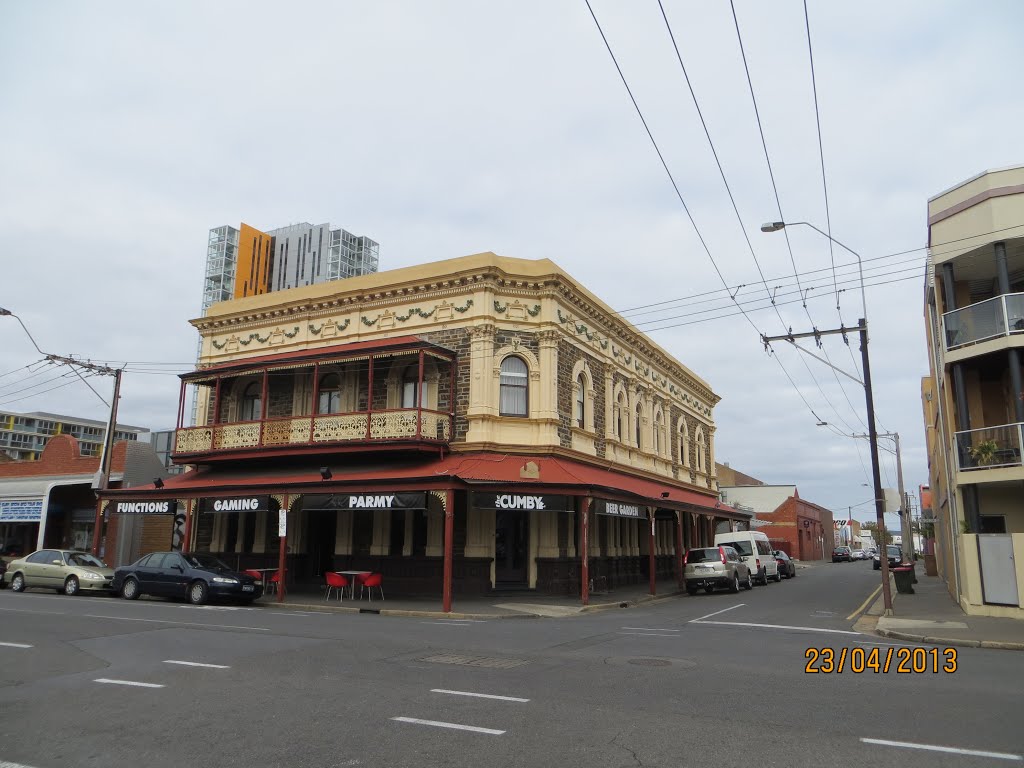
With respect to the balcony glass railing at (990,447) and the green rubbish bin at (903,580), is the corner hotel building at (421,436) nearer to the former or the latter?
the green rubbish bin at (903,580)

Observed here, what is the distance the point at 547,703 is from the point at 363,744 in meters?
2.28

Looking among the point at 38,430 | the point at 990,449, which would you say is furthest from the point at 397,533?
the point at 38,430

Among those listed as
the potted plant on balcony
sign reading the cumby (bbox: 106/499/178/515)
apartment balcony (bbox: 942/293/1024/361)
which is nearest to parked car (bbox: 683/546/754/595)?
the potted plant on balcony

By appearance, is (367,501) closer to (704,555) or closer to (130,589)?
(130,589)

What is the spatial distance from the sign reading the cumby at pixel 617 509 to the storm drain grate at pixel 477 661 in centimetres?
1057

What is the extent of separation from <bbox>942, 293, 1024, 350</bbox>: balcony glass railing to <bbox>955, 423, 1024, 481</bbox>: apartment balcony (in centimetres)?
225

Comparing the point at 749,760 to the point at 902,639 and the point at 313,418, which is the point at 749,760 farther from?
the point at 313,418

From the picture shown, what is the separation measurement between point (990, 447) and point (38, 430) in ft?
467

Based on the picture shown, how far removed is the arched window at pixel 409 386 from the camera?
24312mm

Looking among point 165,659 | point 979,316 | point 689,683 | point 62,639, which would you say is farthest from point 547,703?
point 979,316

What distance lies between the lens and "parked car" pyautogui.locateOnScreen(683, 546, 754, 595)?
25.9 meters

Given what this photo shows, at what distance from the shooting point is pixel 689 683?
29.7 ft

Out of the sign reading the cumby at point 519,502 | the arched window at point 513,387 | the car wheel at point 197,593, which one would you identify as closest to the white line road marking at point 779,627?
the sign reading the cumby at point 519,502

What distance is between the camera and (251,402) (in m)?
27.8
